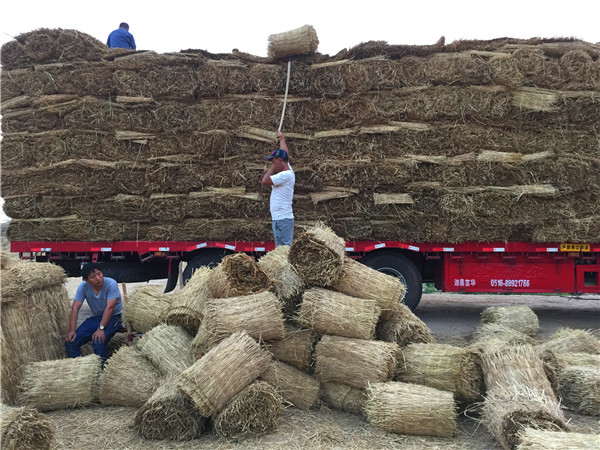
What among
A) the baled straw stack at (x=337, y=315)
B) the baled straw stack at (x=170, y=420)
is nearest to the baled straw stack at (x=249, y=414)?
the baled straw stack at (x=170, y=420)

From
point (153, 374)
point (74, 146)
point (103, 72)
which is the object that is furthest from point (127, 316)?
point (103, 72)

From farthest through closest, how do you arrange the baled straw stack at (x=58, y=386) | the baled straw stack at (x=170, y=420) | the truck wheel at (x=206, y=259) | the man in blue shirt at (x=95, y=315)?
the truck wheel at (x=206, y=259) → the man in blue shirt at (x=95, y=315) → the baled straw stack at (x=58, y=386) → the baled straw stack at (x=170, y=420)

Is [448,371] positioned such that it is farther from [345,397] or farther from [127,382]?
[127,382]

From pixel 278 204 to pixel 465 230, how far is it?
11.9 ft

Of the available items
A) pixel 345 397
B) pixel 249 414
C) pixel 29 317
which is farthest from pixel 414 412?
pixel 29 317

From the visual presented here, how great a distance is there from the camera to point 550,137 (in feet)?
33.9

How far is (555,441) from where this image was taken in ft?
13.9

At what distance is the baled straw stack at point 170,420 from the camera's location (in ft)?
17.7

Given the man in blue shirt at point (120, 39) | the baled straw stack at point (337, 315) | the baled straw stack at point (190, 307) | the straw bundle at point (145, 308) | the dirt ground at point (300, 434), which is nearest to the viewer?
the dirt ground at point (300, 434)

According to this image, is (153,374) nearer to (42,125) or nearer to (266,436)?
(266,436)

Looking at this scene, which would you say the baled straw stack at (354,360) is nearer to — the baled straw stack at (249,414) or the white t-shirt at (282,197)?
the baled straw stack at (249,414)

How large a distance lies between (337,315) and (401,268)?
493 cm

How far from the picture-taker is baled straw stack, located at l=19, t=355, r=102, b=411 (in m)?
6.34

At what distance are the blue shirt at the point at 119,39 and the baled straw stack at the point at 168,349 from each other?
7.44 meters
